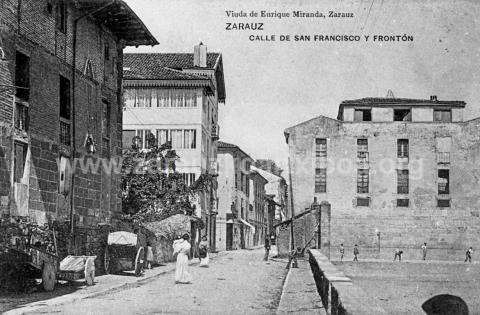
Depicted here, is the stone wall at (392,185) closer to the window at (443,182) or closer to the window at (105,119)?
the window at (443,182)

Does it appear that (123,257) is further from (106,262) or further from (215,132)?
(215,132)

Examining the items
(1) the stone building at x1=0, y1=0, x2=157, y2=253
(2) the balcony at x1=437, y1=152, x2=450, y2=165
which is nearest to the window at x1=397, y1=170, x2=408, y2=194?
(2) the balcony at x1=437, y1=152, x2=450, y2=165

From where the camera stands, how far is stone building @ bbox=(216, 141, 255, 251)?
58.7m

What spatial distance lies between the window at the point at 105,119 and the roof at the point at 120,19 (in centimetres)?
264

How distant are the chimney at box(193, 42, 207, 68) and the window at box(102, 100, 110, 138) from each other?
23.7m

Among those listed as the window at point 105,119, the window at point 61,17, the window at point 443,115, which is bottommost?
the window at point 105,119

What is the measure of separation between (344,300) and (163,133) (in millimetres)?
36147

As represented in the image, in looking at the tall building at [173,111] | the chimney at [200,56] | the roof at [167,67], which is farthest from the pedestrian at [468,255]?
the chimney at [200,56]

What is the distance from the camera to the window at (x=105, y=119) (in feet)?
75.6

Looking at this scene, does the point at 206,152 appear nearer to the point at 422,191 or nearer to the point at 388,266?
the point at 388,266

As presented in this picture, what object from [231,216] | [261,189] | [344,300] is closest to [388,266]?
[231,216]

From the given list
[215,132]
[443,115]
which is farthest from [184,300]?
[443,115]

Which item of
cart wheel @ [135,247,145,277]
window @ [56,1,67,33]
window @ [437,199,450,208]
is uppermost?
window @ [56,1,67,33]

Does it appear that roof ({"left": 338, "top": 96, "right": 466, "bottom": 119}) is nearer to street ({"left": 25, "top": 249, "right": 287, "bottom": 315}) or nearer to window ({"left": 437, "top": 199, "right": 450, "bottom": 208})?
window ({"left": 437, "top": 199, "right": 450, "bottom": 208})
